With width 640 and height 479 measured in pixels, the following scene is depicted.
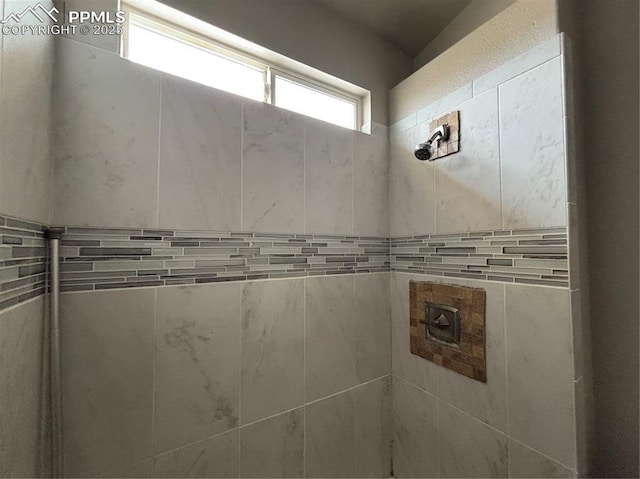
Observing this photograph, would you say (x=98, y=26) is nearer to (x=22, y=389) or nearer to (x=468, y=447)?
(x=22, y=389)

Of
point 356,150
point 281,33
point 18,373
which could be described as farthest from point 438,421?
point 281,33

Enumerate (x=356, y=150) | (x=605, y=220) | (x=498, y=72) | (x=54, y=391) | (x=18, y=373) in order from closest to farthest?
(x=18, y=373) < (x=54, y=391) < (x=605, y=220) < (x=498, y=72) < (x=356, y=150)

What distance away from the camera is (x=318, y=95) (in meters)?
1.49

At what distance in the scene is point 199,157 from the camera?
1.05 m

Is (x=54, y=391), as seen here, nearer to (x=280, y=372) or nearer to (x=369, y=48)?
(x=280, y=372)

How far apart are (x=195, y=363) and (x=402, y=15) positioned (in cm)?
193

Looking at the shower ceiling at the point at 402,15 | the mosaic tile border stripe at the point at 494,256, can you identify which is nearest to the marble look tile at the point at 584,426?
the mosaic tile border stripe at the point at 494,256

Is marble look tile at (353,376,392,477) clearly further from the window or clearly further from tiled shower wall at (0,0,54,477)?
the window

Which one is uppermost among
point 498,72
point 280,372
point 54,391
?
point 498,72

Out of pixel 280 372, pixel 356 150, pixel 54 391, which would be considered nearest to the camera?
pixel 54 391

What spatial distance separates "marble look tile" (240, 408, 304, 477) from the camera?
1.13 m

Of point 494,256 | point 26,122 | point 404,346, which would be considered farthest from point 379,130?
point 26,122

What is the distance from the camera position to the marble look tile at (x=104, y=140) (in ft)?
2.80

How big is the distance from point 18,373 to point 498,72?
178cm
